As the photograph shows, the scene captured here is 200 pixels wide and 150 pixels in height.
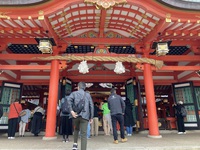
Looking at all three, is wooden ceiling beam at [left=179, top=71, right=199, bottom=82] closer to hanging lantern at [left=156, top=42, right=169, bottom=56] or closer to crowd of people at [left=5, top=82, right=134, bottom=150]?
hanging lantern at [left=156, top=42, right=169, bottom=56]

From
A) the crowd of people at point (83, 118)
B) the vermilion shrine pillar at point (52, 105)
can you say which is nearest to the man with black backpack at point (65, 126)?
the crowd of people at point (83, 118)

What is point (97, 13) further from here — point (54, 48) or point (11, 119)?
point (11, 119)

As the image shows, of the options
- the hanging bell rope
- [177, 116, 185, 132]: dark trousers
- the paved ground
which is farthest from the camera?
[177, 116, 185, 132]: dark trousers

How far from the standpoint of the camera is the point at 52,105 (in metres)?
6.66

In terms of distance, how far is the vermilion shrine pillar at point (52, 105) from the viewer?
253 inches

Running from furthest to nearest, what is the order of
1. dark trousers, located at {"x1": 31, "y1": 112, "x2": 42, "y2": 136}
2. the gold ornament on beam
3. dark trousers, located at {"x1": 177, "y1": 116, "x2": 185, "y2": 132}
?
dark trousers, located at {"x1": 177, "y1": 116, "x2": 185, "y2": 132} → dark trousers, located at {"x1": 31, "y1": 112, "x2": 42, "y2": 136} → the gold ornament on beam

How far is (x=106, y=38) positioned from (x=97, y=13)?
135 cm

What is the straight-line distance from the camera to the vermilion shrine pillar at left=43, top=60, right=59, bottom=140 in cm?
642

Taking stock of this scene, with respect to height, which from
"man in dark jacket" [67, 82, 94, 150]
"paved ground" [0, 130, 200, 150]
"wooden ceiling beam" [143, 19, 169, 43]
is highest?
"wooden ceiling beam" [143, 19, 169, 43]

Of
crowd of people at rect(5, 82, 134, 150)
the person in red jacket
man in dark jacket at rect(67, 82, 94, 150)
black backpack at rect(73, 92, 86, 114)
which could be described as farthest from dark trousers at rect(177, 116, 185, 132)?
the person in red jacket

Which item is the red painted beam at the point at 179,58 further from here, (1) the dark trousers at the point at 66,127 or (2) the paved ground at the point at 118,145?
(1) the dark trousers at the point at 66,127

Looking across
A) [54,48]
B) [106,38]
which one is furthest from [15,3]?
[106,38]

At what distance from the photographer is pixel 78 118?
391 cm

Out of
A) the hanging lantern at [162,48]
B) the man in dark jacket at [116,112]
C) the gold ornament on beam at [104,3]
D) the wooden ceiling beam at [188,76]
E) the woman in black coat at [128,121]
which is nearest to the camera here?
the man in dark jacket at [116,112]
